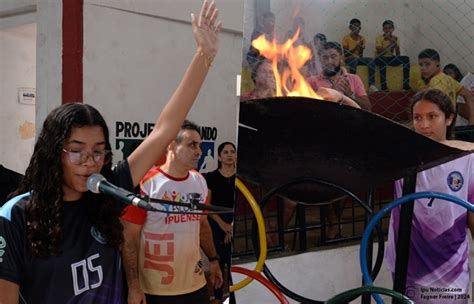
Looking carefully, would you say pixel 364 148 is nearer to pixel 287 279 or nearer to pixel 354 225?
pixel 354 225

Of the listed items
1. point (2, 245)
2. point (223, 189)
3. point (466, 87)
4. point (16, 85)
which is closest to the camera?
point (466, 87)

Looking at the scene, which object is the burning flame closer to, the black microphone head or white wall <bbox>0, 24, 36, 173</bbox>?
the black microphone head

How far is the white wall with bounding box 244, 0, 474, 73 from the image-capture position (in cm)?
81

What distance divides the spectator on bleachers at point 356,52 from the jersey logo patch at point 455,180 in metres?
0.18

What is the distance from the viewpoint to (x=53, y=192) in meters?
1.21

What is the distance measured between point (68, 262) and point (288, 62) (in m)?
0.74

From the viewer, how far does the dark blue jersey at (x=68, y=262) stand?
1157 mm

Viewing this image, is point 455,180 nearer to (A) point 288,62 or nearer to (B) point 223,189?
(A) point 288,62

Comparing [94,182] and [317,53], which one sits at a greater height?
[317,53]

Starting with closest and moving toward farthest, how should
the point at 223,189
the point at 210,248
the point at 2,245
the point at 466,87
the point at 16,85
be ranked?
the point at 466,87
the point at 2,245
the point at 223,189
the point at 210,248
the point at 16,85

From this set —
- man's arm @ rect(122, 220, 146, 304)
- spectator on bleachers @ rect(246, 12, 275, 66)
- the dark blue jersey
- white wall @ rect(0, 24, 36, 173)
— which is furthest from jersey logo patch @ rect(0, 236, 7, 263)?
white wall @ rect(0, 24, 36, 173)

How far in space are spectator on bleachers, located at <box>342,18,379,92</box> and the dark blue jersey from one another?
73 centimetres

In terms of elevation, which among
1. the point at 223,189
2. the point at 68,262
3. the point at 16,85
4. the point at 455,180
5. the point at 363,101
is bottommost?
the point at 68,262

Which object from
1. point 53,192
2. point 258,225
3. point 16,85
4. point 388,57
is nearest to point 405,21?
point 388,57
